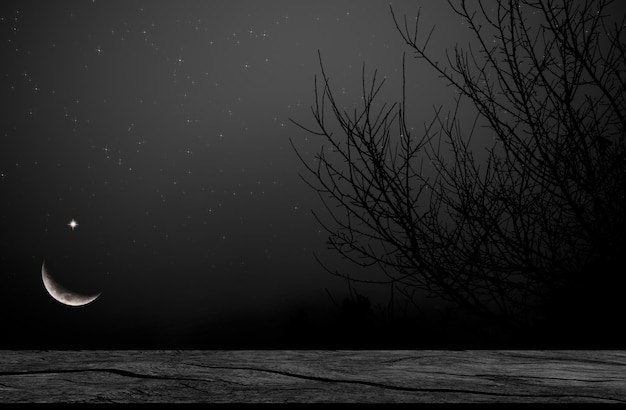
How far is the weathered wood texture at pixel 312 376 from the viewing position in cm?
126

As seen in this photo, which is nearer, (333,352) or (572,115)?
(333,352)

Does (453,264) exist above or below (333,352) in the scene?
above

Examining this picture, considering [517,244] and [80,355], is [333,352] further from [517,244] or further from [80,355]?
[517,244]

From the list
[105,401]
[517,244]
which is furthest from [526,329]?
[105,401]

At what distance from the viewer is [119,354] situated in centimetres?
183

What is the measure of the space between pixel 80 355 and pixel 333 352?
0.83 meters

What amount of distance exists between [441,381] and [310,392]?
1.22 ft

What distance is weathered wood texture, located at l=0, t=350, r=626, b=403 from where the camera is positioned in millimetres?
1262

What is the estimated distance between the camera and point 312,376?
58.9 inches
